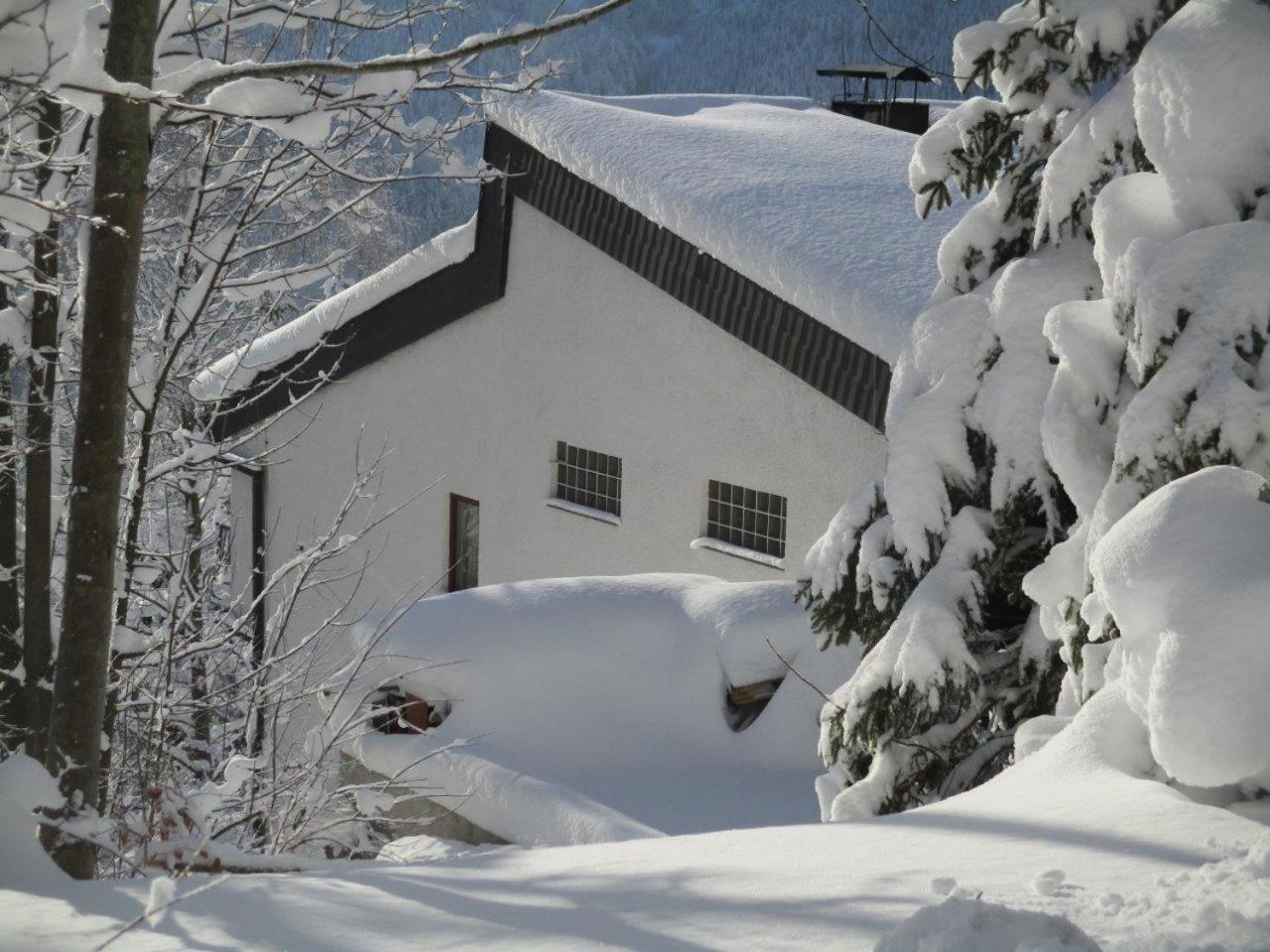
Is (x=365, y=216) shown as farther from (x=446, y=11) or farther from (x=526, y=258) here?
(x=446, y=11)

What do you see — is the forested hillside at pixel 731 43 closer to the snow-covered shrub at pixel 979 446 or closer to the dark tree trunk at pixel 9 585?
the dark tree trunk at pixel 9 585

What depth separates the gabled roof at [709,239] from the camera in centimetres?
961

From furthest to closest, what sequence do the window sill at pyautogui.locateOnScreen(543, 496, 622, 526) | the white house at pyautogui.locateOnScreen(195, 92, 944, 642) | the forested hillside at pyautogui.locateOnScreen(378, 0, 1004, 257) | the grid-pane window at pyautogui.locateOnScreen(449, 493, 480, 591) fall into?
the forested hillside at pyautogui.locateOnScreen(378, 0, 1004, 257) < the grid-pane window at pyautogui.locateOnScreen(449, 493, 480, 591) < the window sill at pyautogui.locateOnScreen(543, 496, 622, 526) < the white house at pyautogui.locateOnScreen(195, 92, 944, 642)

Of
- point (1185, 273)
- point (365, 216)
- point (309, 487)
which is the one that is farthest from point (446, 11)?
point (365, 216)

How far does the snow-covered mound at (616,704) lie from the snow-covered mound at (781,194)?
2.17m

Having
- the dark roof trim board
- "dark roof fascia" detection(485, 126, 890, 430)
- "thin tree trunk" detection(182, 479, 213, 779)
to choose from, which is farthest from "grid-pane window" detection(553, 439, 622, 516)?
"thin tree trunk" detection(182, 479, 213, 779)

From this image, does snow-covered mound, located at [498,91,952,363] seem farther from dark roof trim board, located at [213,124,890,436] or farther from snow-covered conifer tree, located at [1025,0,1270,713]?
snow-covered conifer tree, located at [1025,0,1270,713]

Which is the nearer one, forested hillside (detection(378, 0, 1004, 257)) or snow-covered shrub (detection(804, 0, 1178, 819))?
snow-covered shrub (detection(804, 0, 1178, 819))

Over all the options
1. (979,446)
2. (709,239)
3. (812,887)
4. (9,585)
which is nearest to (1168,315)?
(979,446)

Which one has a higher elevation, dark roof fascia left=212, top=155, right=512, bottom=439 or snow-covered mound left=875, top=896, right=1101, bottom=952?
dark roof fascia left=212, top=155, right=512, bottom=439

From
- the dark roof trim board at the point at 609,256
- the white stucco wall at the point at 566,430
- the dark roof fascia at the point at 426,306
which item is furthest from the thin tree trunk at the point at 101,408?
the dark roof fascia at the point at 426,306

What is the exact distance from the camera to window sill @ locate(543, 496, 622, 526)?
12.2m

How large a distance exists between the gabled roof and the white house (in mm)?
27

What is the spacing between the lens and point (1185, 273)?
13.1 ft
